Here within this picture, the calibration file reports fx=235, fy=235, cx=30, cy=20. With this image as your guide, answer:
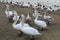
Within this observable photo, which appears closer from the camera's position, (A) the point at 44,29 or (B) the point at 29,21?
(A) the point at 44,29

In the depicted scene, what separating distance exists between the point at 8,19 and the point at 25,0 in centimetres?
888

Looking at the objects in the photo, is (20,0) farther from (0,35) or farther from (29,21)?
(0,35)

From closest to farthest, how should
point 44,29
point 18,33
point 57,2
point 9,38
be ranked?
point 9,38, point 18,33, point 44,29, point 57,2

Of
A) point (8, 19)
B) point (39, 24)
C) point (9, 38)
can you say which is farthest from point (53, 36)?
point (8, 19)

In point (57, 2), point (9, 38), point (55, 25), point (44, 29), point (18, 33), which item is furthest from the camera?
point (57, 2)

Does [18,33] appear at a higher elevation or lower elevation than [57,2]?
higher

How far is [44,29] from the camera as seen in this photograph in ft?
32.8

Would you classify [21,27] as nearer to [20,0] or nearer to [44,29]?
[44,29]

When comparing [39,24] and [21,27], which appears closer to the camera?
[21,27]

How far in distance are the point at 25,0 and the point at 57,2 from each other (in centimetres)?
274

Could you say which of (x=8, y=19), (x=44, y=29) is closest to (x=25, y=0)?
(x=8, y=19)

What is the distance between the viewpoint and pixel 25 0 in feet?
65.7

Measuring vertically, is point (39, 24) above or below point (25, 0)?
above

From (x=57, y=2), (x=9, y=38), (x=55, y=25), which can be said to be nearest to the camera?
(x=9, y=38)
